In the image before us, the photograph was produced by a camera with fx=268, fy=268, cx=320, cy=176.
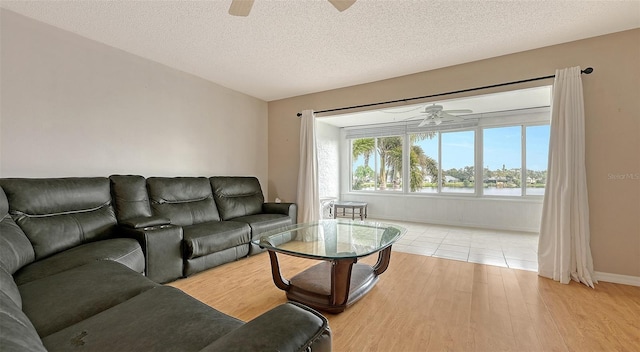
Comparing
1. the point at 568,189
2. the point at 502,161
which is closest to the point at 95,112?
the point at 568,189

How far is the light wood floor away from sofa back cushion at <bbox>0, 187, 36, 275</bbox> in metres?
1.11

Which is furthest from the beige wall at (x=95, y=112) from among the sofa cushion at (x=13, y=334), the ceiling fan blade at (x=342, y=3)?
the ceiling fan blade at (x=342, y=3)

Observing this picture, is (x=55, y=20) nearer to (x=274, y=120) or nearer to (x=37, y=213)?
(x=37, y=213)

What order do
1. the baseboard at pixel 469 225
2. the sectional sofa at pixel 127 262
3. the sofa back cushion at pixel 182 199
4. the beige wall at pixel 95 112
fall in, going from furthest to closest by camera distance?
the baseboard at pixel 469 225, the sofa back cushion at pixel 182 199, the beige wall at pixel 95 112, the sectional sofa at pixel 127 262

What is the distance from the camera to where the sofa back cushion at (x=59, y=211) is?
6.66 ft

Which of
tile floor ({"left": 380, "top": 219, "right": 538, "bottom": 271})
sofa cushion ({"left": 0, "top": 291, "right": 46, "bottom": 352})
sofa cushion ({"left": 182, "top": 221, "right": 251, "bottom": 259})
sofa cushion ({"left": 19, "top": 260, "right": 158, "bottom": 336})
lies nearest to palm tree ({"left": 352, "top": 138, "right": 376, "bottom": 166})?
tile floor ({"left": 380, "top": 219, "right": 538, "bottom": 271})

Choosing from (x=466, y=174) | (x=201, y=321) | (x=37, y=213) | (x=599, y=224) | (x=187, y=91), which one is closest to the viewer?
(x=201, y=321)

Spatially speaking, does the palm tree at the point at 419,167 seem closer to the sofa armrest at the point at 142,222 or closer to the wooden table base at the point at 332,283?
the wooden table base at the point at 332,283

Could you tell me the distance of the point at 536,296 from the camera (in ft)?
7.63

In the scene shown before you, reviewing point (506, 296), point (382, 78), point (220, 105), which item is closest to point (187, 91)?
point (220, 105)

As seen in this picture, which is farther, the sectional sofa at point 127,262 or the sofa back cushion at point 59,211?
the sofa back cushion at point 59,211

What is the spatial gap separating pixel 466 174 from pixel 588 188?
2.99 meters

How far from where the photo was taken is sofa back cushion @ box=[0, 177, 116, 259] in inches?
79.9

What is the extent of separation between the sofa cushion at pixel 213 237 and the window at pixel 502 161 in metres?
4.89
